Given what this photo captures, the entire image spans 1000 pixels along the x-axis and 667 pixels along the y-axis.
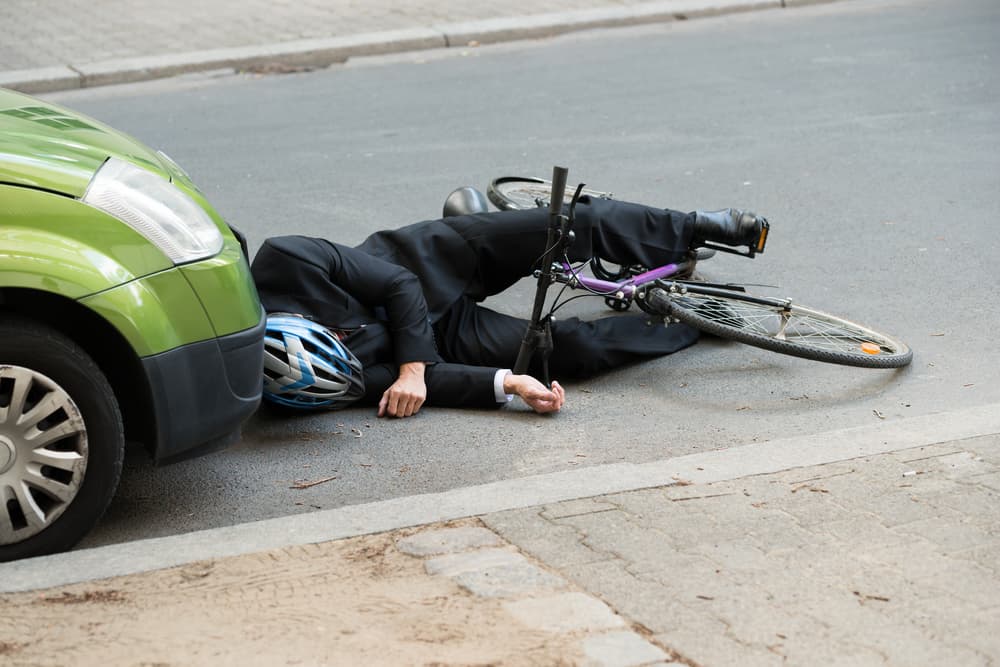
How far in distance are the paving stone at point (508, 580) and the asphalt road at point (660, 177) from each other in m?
0.93

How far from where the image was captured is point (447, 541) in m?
4.03

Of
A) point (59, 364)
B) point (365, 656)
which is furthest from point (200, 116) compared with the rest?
point (365, 656)

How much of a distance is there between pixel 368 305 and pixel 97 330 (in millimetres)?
1446

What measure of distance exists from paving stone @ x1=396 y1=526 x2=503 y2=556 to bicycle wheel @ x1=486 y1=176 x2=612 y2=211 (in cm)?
291

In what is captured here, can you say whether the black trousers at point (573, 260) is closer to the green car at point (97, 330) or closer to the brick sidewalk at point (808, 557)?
the brick sidewalk at point (808, 557)

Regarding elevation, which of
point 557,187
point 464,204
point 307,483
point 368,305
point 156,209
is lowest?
point 307,483

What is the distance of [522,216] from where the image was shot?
5793 millimetres

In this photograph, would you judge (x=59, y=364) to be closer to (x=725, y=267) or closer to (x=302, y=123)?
(x=725, y=267)

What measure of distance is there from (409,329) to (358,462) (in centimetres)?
62

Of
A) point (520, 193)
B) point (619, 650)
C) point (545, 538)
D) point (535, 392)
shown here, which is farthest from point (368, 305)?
point (619, 650)

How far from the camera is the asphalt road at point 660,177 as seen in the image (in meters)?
5.05

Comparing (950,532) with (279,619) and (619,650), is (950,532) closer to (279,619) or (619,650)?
(619,650)

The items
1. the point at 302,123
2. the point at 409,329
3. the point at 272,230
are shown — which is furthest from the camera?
the point at 302,123

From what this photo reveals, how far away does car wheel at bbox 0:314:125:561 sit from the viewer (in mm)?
3945
